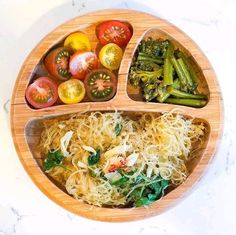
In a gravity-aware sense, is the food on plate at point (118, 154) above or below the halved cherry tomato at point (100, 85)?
below

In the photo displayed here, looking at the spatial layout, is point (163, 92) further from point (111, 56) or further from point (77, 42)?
point (77, 42)

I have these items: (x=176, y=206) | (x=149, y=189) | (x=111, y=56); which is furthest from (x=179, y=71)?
(x=176, y=206)

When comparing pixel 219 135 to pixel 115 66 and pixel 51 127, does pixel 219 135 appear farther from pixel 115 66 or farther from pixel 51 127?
pixel 51 127

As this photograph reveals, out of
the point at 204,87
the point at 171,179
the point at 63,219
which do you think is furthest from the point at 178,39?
the point at 63,219

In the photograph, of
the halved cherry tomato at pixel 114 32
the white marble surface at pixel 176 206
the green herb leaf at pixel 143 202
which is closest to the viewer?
the green herb leaf at pixel 143 202

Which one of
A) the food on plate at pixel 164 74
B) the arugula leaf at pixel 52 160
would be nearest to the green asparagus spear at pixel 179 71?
the food on plate at pixel 164 74

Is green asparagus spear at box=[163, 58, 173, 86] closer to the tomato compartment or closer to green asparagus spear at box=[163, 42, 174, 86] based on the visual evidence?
green asparagus spear at box=[163, 42, 174, 86]

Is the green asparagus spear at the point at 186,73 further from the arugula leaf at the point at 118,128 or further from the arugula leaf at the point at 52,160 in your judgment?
the arugula leaf at the point at 52,160
